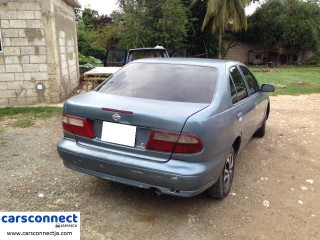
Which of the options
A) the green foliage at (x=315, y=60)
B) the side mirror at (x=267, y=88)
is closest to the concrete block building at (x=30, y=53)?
the side mirror at (x=267, y=88)

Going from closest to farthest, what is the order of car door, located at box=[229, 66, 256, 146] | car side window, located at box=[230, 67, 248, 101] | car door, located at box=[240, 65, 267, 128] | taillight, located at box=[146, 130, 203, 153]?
1. taillight, located at box=[146, 130, 203, 153]
2. car door, located at box=[229, 66, 256, 146]
3. car side window, located at box=[230, 67, 248, 101]
4. car door, located at box=[240, 65, 267, 128]

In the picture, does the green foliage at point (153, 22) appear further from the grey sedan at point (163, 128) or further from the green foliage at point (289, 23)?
the grey sedan at point (163, 128)

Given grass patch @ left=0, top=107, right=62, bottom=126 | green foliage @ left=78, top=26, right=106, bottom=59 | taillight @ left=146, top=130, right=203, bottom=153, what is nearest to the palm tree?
green foliage @ left=78, top=26, right=106, bottom=59

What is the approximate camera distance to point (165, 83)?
345cm

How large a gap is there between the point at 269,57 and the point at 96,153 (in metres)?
28.1

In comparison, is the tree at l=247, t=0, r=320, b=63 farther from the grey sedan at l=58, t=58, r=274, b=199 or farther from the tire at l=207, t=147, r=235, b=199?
the tire at l=207, t=147, r=235, b=199

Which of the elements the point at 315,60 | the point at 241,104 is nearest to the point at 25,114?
the point at 241,104

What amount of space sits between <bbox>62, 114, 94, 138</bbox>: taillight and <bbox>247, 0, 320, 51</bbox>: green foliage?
25719mm

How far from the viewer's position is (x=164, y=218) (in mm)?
3096

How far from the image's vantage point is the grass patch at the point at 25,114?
6.59m

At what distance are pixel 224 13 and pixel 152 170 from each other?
66.5 ft

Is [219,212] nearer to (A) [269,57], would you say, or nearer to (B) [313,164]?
(B) [313,164]

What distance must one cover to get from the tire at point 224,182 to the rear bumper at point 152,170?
27 centimetres

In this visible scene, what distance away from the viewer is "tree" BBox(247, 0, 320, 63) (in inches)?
1000
